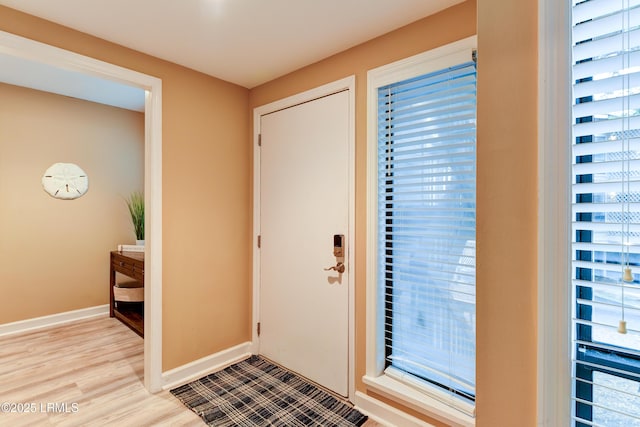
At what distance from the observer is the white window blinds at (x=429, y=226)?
5.33ft

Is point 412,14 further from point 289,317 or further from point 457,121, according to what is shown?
point 289,317

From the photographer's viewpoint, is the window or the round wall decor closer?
the window

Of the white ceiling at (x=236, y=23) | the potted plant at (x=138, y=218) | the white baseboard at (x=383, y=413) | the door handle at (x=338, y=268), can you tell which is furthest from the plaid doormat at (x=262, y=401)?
the white ceiling at (x=236, y=23)

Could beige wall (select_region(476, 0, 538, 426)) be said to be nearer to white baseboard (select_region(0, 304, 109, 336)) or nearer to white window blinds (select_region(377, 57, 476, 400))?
white window blinds (select_region(377, 57, 476, 400))

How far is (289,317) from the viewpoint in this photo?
2.47 meters

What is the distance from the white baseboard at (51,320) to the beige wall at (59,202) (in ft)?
0.16

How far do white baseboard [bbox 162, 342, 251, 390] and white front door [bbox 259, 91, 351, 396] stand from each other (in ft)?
0.65

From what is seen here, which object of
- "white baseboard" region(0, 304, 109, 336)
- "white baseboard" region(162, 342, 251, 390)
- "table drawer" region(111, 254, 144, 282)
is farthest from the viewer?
"white baseboard" region(0, 304, 109, 336)

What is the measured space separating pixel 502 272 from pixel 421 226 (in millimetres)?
992

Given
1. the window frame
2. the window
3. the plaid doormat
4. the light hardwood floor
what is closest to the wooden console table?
the light hardwood floor

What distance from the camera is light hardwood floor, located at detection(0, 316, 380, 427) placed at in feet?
6.27

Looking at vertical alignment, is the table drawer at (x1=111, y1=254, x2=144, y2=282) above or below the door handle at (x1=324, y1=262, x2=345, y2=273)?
below

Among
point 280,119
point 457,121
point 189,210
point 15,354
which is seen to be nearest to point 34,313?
point 15,354

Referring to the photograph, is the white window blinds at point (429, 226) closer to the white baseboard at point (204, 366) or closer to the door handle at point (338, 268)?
the door handle at point (338, 268)
